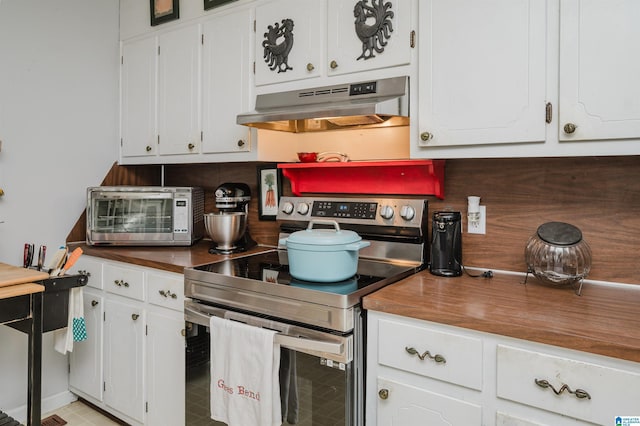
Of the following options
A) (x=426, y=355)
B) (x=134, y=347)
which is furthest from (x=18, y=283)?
(x=426, y=355)

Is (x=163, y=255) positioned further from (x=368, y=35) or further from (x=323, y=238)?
(x=368, y=35)

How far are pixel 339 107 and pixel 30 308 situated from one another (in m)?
1.42

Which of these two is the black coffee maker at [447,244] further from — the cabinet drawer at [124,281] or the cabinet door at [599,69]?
the cabinet drawer at [124,281]

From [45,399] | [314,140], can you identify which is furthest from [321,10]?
[45,399]

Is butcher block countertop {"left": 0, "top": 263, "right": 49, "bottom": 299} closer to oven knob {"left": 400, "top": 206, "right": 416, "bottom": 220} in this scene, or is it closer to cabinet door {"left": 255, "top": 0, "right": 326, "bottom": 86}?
cabinet door {"left": 255, "top": 0, "right": 326, "bottom": 86}

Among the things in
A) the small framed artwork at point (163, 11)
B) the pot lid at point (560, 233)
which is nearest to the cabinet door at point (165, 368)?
the pot lid at point (560, 233)

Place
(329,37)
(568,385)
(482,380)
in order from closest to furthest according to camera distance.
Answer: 1. (568,385)
2. (482,380)
3. (329,37)

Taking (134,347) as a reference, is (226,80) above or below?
above

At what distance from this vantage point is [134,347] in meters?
2.27

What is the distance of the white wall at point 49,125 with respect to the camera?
94.6 inches

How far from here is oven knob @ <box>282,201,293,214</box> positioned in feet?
7.70

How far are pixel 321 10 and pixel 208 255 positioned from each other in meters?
1.27

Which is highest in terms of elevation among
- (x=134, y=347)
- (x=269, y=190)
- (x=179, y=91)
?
(x=179, y=91)

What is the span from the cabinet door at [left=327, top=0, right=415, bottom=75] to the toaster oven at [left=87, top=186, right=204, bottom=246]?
3.84 feet
